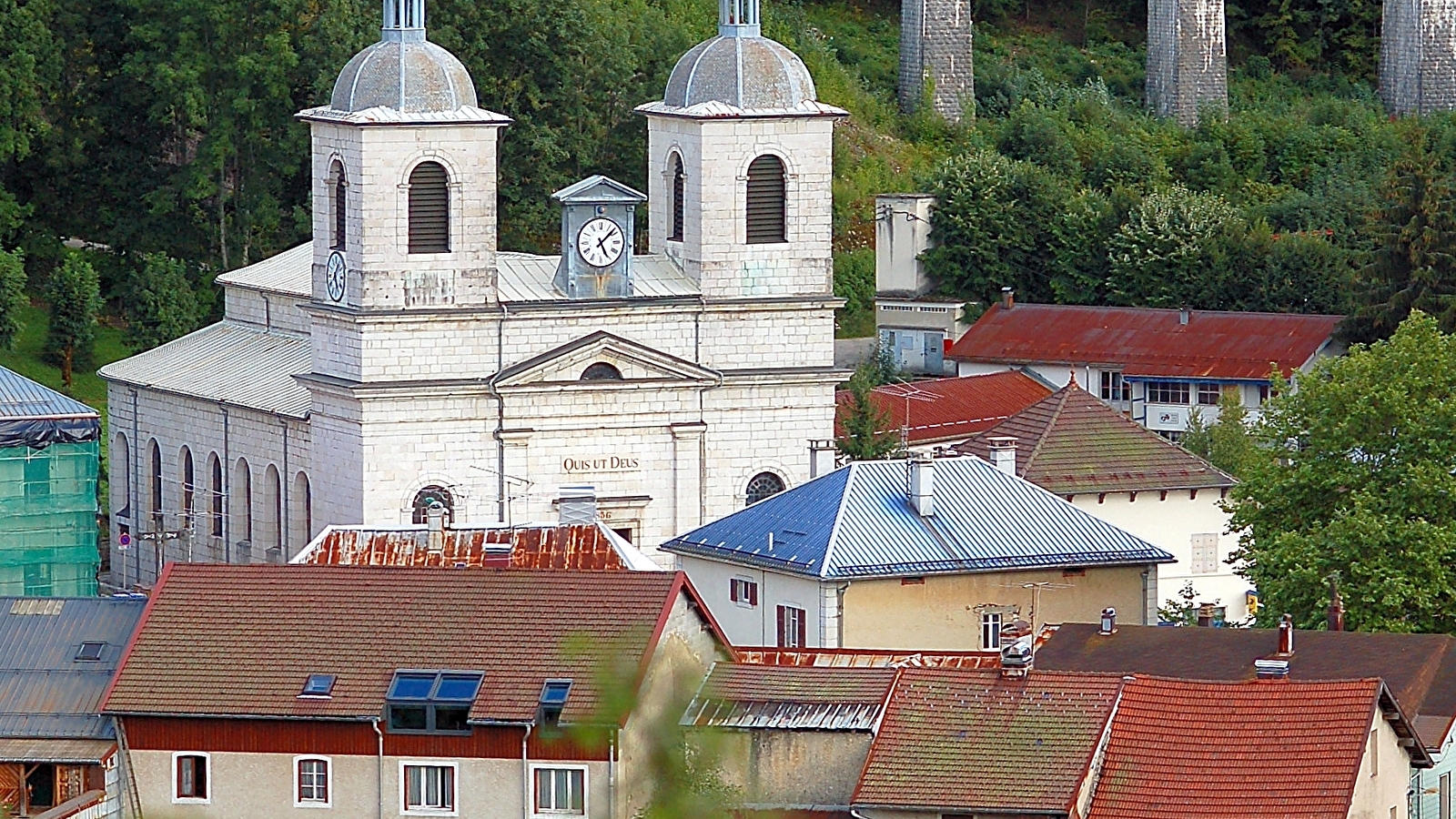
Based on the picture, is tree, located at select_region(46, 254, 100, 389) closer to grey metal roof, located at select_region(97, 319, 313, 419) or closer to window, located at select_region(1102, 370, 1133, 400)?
grey metal roof, located at select_region(97, 319, 313, 419)

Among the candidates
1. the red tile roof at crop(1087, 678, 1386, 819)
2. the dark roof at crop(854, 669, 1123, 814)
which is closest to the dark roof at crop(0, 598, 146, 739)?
the dark roof at crop(854, 669, 1123, 814)

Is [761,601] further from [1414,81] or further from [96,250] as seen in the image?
[1414,81]

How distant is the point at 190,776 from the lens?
45219mm

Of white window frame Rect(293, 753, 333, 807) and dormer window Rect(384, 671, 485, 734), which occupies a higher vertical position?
dormer window Rect(384, 671, 485, 734)

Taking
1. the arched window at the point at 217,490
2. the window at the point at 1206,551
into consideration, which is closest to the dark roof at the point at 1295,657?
the window at the point at 1206,551

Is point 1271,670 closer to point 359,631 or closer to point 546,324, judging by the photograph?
point 359,631

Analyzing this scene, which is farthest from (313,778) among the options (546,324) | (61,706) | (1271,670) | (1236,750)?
(546,324)

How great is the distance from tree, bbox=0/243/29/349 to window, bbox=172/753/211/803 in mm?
36836

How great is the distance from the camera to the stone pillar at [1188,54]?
108 meters

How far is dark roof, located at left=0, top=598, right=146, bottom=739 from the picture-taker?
4588 centimetres

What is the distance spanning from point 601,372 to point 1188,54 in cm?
4537

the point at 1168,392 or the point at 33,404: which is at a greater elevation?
the point at 33,404

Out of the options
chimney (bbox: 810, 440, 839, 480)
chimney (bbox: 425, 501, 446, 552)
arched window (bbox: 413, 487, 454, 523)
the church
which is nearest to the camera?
chimney (bbox: 425, 501, 446, 552)

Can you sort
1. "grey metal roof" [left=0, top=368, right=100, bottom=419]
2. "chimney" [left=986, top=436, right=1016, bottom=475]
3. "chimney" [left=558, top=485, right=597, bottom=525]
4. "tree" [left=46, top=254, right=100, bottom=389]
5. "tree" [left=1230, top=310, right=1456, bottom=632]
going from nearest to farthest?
"tree" [left=1230, top=310, right=1456, bottom=632] < "chimney" [left=558, top=485, right=597, bottom=525] < "grey metal roof" [left=0, top=368, right=100, bottom=419] < "chimney" [left=986, top=436, right=1016, bottom=475] < "tree" [left=46, top=254, right=100, bottom=389]
